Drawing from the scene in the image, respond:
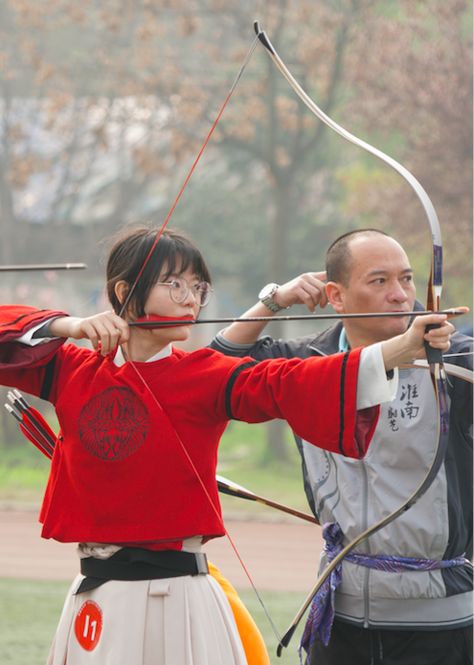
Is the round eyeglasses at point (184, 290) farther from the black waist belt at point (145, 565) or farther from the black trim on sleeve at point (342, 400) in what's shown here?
the black waist belt at point (145, 565)

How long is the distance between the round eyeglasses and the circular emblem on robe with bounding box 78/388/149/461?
0.22 meters

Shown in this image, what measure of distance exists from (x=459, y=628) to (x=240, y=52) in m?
11.7

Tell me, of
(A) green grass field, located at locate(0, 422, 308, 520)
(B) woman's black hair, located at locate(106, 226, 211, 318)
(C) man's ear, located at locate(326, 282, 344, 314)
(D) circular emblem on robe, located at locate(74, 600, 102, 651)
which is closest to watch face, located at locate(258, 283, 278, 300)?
(C) man's ear, located at locate(326, 282, 344, 314)

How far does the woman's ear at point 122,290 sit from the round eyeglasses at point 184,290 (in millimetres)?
92

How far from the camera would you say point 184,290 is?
7.73ft

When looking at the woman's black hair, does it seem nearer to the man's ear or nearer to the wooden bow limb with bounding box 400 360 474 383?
the man's ear

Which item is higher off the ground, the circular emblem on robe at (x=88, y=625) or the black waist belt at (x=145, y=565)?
the black waist belt at (x=145, y=565)

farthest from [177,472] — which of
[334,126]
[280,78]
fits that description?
[280,78]

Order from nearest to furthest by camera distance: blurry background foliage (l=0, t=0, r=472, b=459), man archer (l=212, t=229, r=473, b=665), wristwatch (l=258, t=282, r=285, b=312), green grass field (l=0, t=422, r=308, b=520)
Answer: man archer (l=212, t=229, r=473, b=665) < wristwatch (l=258, t=282, r=285, b=312) < green grass field (l=0, t=422, r=308, b=520) < blurry background foliage (l=0, t=0, r=472, b=459)

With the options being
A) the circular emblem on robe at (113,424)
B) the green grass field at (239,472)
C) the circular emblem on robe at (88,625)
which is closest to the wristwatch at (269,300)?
the circular emblem on robe at (113,424)

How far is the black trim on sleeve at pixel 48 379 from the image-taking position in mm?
2416

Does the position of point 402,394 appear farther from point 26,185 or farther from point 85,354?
A: point 26,185

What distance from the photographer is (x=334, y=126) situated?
2.66 meters

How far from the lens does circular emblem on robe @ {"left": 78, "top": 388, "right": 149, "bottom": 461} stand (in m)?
2.28
